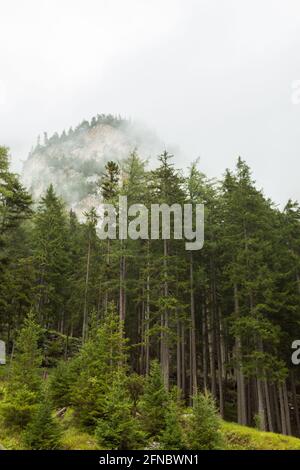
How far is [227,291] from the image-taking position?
30.4m

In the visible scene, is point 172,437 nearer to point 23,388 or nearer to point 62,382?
point 23,388

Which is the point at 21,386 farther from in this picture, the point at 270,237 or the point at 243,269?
the point at 270,237

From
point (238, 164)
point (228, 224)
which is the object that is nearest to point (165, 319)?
point (228, 224)

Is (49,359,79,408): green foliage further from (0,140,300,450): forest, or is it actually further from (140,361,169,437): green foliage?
(140,361,169,437): green foliage

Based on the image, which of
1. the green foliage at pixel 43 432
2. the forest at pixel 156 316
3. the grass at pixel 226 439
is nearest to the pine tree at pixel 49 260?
the forest at pixel 156 316

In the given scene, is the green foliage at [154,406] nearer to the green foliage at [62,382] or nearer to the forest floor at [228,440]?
the forest floor at [228,440]

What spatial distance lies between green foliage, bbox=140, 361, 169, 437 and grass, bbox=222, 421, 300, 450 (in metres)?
3.36

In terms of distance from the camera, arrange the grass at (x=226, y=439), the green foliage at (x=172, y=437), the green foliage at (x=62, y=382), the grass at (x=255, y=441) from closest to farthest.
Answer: the green foliage at (x=172, y=437) < the grass at (x=226, y=439) < the grass at (x=255, y=441) < the green foliage at (x=62, y=382)

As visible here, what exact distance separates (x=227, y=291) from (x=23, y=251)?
20157 mm

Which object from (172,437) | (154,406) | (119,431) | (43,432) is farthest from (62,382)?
(172,437)

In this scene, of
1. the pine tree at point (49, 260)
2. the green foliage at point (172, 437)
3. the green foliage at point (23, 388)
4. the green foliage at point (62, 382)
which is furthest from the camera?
the pine tree at point (49, 260)

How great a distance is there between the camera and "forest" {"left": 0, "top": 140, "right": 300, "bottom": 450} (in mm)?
15922

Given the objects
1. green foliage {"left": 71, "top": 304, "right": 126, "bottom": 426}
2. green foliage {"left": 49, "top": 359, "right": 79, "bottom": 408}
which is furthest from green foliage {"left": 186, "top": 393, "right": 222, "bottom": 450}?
green foliage {"left": 49, "top": 359, "right": 79, "bottom": 408}

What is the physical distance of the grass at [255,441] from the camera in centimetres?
1730
